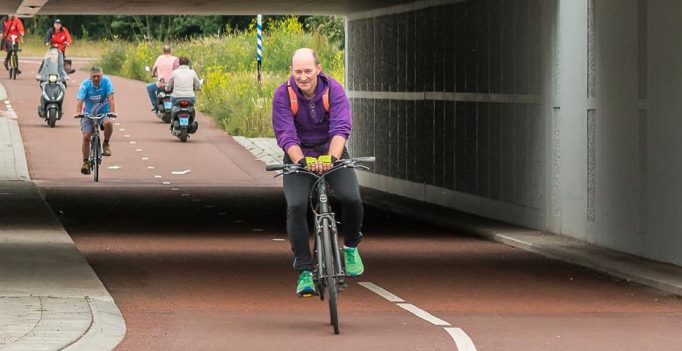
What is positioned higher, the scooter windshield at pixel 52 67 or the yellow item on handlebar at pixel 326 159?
the scooter windshield at pixel 52 67

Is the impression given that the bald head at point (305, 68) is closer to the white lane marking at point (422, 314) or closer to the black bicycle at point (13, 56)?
the white lane marking at point (422, 314)

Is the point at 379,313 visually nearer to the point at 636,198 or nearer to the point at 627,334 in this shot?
the point at 627,334

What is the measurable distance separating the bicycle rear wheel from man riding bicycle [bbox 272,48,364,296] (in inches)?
10.6

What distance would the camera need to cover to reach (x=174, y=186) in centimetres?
3127

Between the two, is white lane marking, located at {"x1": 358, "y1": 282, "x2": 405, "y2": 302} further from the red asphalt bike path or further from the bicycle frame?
the bicycle frame

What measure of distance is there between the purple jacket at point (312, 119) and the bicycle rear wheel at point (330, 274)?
61 cm

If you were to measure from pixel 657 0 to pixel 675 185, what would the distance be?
6.00 ft

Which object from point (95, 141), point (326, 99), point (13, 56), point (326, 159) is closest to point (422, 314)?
point (326, 159)

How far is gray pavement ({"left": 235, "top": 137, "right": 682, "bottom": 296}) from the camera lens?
16312 mm

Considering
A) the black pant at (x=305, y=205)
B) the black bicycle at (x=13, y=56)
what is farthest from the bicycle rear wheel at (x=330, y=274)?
the black bicycle at (x=13, y=56)

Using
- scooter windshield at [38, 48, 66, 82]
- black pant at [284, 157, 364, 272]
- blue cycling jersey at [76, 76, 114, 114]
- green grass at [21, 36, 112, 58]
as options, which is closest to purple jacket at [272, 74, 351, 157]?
black pant at [284, 157, 364, 272]

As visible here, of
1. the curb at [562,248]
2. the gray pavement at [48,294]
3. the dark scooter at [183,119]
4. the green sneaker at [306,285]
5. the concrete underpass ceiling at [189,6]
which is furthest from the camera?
the dark scooter at [183,119]

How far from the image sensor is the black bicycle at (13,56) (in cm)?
5459

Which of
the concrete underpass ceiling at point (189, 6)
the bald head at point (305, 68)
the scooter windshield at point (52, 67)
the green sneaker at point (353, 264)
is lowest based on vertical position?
the green sneaker at point (353, 264)
